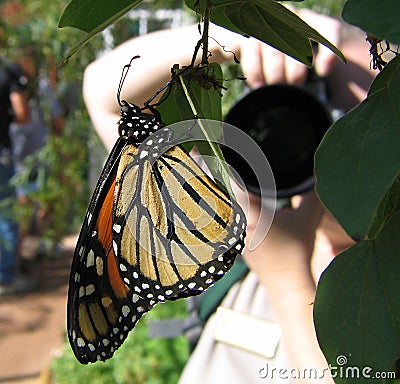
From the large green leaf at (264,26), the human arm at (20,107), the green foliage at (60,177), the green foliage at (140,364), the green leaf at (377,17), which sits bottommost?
the green foliage at (140,364)

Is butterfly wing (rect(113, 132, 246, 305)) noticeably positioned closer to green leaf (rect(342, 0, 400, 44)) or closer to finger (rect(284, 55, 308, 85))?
green leaf (rect(342, 0, 400, 44))

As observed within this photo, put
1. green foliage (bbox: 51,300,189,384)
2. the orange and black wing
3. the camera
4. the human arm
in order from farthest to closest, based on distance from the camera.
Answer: the human arm < green foliage (bbox: 51,300,189,384) < the camera < the orange and black wing

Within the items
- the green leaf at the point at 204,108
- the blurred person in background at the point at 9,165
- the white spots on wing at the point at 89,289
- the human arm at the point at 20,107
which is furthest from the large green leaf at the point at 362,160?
the human arm at the point at 20,107

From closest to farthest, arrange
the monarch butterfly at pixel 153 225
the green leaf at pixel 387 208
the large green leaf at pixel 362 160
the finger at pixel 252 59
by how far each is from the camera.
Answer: the large green leaf at pixel 362 160
the green leaf at pixel 387 208
the monarch butterfly at pixel 153 225
the finger at pixel 252 59

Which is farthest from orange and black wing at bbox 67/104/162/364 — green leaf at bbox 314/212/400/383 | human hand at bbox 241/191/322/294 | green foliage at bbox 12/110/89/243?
green foliage at bbox 12/110/89/243

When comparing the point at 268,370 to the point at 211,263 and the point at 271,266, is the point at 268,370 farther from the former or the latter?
the point at 211,263

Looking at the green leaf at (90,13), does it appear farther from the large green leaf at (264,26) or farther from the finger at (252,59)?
the finger at (252,59)
